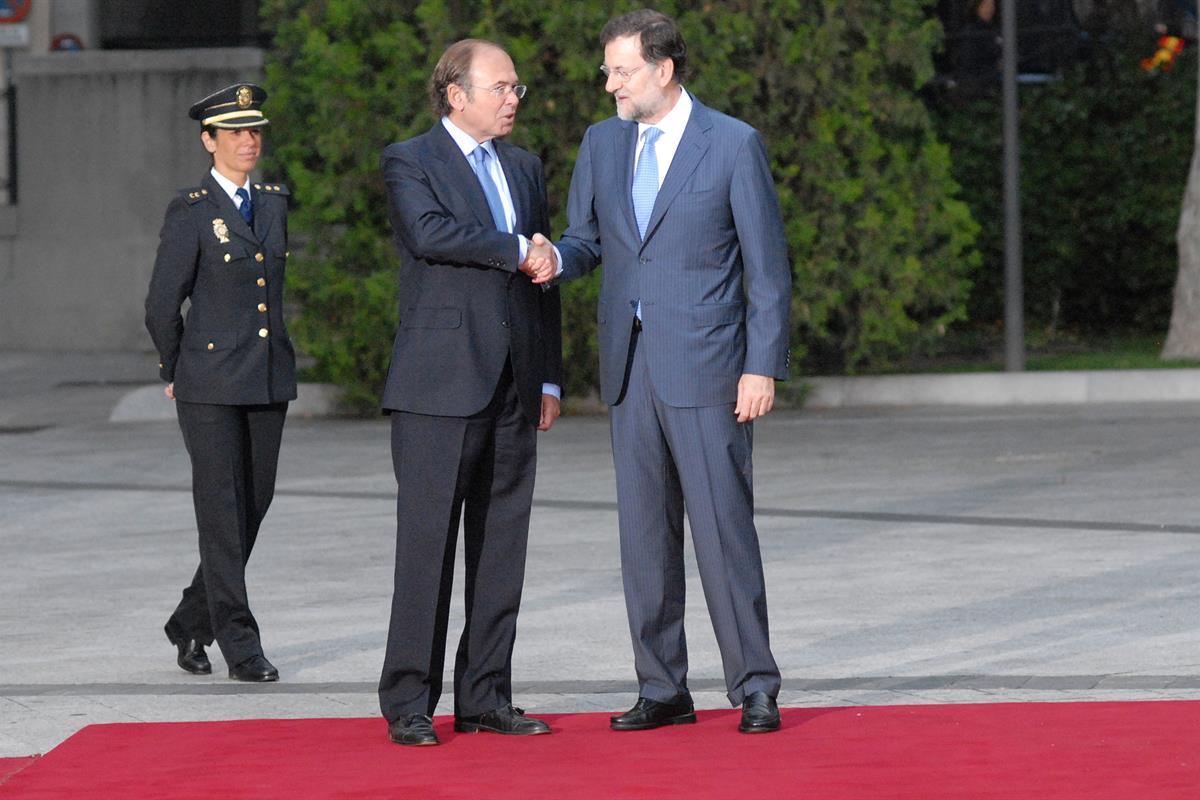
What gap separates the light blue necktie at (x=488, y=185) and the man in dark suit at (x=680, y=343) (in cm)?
18

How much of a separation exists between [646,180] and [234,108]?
1.70m

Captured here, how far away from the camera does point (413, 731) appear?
565cm

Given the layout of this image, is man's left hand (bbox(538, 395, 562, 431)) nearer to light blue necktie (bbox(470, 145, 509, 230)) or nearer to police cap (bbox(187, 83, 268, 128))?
light blue necktie (bbox(470, 145, 509, 230))

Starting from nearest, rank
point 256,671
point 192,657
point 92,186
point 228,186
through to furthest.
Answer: point 256,671, point 192,657, point 228,186, point 92,186

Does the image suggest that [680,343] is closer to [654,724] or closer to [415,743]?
[654,724]

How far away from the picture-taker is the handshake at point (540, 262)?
223 inches

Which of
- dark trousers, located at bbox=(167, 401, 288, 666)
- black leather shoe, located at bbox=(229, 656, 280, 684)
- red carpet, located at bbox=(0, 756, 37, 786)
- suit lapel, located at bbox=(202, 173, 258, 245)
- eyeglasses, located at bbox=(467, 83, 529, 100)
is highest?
eyeglasses, located at bbox=(467, 83, 529, 100)

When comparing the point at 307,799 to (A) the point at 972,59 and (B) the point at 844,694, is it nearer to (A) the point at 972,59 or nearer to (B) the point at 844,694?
(B) the point at 844,694

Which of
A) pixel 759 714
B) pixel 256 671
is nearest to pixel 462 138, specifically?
pixel 759 714

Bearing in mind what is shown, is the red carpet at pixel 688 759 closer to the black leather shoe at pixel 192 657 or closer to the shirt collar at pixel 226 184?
the black leather shoe at pixel 192 657

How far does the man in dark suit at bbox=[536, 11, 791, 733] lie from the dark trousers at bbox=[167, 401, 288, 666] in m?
1.52

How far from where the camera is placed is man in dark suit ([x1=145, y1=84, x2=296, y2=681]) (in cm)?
685

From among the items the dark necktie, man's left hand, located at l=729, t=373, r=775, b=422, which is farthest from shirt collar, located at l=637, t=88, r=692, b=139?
the dark necktie

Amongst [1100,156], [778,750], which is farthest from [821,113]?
[778,750]
